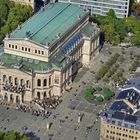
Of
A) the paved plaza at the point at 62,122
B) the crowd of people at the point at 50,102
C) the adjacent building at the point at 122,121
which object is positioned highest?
the adjacent building at the point at 122,121

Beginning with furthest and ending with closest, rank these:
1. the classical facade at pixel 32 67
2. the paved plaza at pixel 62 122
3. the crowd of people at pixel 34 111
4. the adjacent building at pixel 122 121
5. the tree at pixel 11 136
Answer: the classical facade at pixel 32 67 → the crowd of people at pixel 34 111 → the paved plaza at pixel 62 122 → the adjacent building at pixel 122 121 → the tree at pixel 11 136

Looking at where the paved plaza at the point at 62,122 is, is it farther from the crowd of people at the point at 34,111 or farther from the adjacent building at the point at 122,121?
the adjacent building at the point at 122,121

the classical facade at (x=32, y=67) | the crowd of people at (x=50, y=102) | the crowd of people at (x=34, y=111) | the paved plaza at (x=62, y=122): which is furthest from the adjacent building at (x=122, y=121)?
the classical facade at (x=32, y=67)

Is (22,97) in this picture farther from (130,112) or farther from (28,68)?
(130,112)

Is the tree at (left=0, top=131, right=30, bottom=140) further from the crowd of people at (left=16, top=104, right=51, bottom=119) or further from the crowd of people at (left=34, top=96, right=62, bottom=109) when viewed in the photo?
the crowd of people at (left=34, top=96, right=62, bottom=109)

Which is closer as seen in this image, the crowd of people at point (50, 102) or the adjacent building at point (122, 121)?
the adjacent building at point (122, 121)

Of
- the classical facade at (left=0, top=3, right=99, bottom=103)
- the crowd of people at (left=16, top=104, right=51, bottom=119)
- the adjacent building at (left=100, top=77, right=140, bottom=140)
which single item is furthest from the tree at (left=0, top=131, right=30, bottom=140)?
the classical facade at (left=0, top=3, right=99, bottom=103)

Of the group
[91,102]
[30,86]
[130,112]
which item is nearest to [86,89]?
[91,102]

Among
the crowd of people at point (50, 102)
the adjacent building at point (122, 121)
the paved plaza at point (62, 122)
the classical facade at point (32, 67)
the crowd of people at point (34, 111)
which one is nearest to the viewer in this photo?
the adjacent building at point (122, 121)
